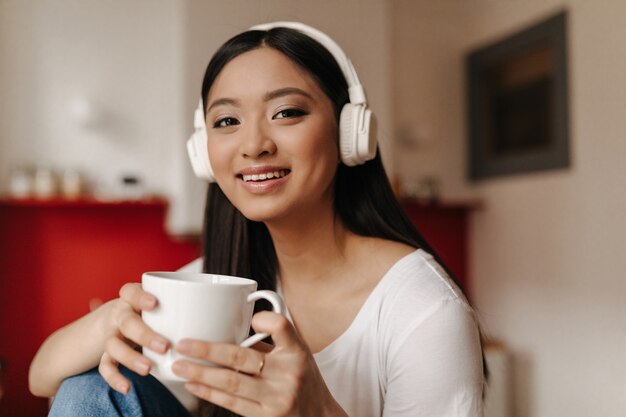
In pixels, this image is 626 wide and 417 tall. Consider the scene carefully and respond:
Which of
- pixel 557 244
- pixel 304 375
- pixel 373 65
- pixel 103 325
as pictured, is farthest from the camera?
pixel 373 65

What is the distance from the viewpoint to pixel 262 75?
0.97 metres

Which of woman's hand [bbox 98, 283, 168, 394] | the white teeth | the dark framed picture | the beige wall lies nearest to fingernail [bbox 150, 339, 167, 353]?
woman's hand [bbox 98, 283, 168, 394]

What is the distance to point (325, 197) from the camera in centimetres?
113

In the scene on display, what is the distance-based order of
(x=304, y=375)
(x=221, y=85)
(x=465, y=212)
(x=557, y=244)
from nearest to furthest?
(x=304, y=375) < (x=221, y=85) < (x=557, y=244) < (x=465, y=212)

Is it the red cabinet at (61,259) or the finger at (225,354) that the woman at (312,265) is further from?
the red cabinet at (61,259)

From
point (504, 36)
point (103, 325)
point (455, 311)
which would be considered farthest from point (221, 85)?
point (504, 36)

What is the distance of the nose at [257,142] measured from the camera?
92 cm

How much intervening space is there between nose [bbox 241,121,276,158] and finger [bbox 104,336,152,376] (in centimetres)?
39

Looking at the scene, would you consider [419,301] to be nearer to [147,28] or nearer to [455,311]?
[455,311]

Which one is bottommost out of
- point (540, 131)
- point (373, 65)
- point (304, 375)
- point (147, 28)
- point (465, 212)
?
point (304, 375)

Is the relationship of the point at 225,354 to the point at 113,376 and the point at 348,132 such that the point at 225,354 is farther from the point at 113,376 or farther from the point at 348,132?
the point at 348,132

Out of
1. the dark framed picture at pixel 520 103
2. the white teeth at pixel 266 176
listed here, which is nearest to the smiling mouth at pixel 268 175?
the white teeth at pixel 266 176

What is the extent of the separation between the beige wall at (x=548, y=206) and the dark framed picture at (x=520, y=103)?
65 mm

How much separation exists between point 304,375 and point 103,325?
386mm
